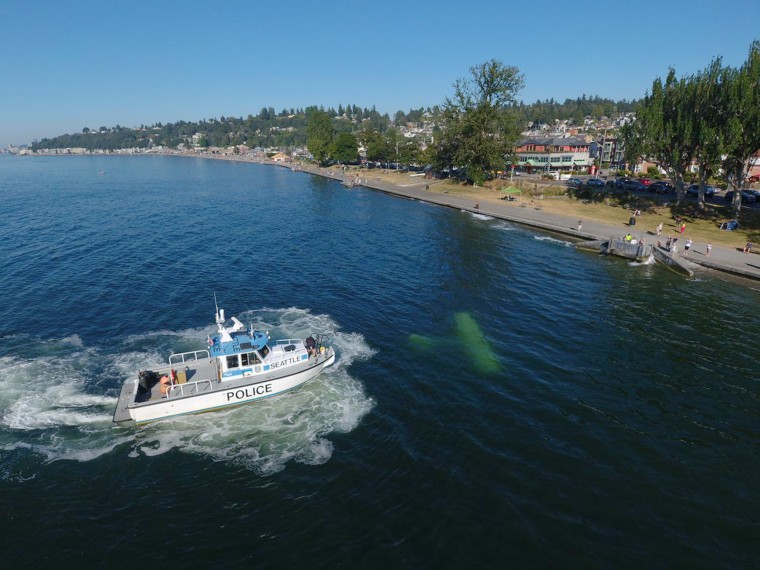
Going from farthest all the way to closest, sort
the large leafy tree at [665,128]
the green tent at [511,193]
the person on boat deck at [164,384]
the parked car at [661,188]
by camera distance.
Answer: the green tent at [511,193], the parked car at [661,188], the large leafy tree at [665,128], the person on boat deck at [164,384]

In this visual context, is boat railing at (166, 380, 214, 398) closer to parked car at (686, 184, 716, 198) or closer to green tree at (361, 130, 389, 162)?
parked car at (686, 184, 716, 198)

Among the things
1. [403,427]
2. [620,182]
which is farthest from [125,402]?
[620,182]

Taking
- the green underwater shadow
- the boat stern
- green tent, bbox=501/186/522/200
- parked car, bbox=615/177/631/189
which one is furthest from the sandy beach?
the boat stern

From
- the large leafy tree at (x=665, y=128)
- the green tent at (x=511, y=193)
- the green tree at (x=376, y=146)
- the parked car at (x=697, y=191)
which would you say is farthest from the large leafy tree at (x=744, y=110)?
the green tree at (x=376, y=146)

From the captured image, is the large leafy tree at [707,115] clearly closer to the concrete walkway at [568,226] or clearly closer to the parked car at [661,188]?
the concrete walkway at [568,226]

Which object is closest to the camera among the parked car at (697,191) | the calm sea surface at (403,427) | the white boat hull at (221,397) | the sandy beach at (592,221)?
the calm sea surface at (403,427)

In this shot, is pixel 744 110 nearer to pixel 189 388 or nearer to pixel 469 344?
pixel 469 344

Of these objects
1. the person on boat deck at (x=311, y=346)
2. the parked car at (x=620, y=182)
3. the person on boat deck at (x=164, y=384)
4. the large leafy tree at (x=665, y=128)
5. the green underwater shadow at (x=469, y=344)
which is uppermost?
the large leafy tree at (x=665, y=128)

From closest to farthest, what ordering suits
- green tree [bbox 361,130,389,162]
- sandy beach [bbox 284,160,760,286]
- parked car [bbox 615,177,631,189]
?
sandy beach [bbox 284,160,760,286], parked car [bbox 615,177,631,189], green tree [bbox 361,130,389,162]
